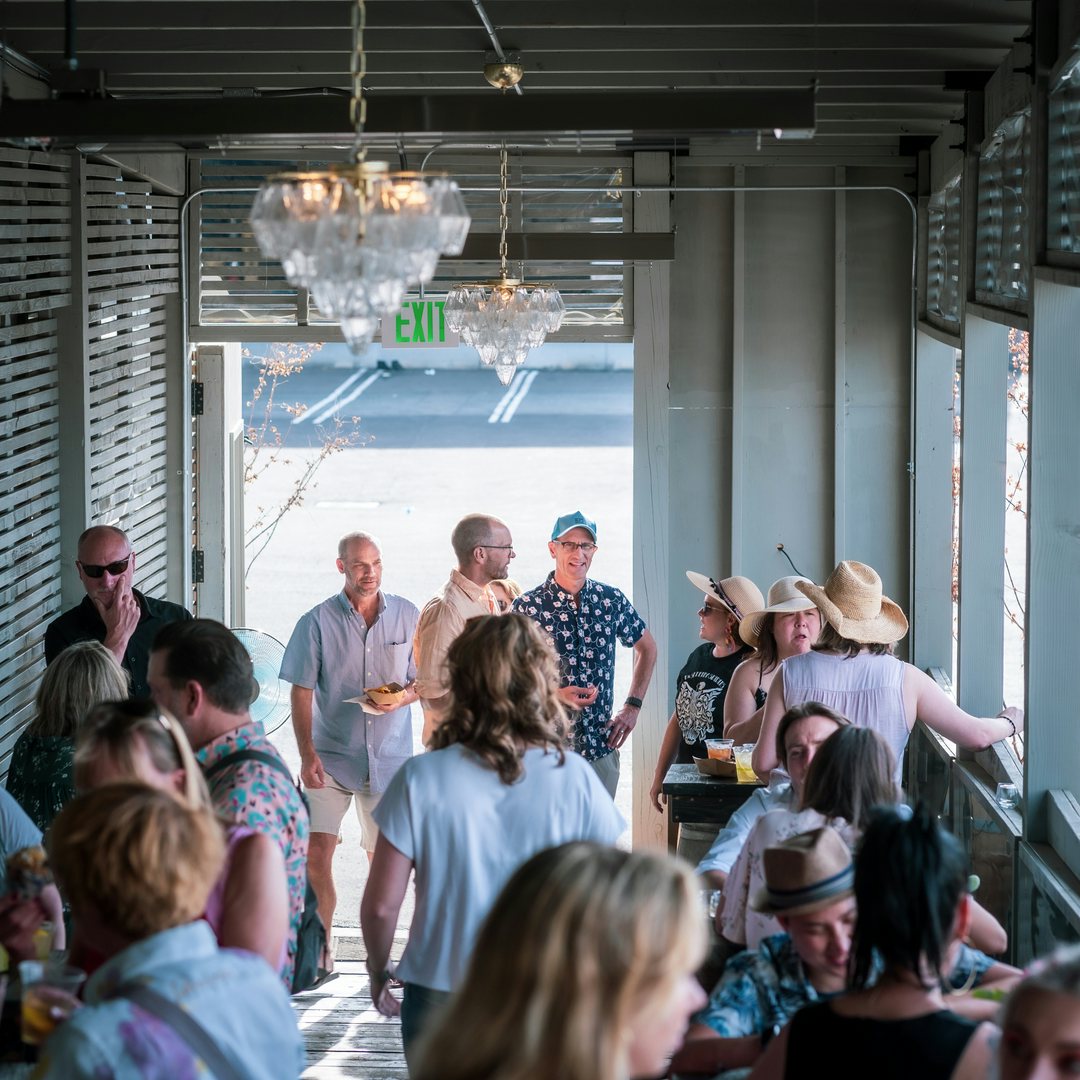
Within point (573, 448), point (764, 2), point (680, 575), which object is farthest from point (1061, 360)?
point (573, 448)

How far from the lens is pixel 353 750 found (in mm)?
6766

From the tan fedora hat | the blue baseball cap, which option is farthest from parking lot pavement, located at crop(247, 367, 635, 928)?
the tan fedora hat

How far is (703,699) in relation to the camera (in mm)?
6027

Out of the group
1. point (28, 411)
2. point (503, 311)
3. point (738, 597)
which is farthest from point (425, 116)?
point (28, 411)

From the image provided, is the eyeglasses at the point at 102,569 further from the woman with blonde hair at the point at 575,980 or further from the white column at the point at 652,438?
the woman with blonde hair at the point at 575,980

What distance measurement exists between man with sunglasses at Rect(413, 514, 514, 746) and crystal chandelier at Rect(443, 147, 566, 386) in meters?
0.80

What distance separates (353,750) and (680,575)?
244 centimetres

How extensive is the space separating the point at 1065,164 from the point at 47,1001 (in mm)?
3570

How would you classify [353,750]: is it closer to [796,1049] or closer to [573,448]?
[796,1049]

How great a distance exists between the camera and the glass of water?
5.58m

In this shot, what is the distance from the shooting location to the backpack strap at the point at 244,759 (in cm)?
325

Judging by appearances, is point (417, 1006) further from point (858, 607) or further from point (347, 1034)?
point (858, 607)

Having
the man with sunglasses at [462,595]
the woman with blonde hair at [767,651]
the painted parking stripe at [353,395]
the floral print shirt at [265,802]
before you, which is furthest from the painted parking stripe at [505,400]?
the floral print shirt at [265,802]

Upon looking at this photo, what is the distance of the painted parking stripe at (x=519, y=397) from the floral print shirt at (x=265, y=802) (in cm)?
2467
